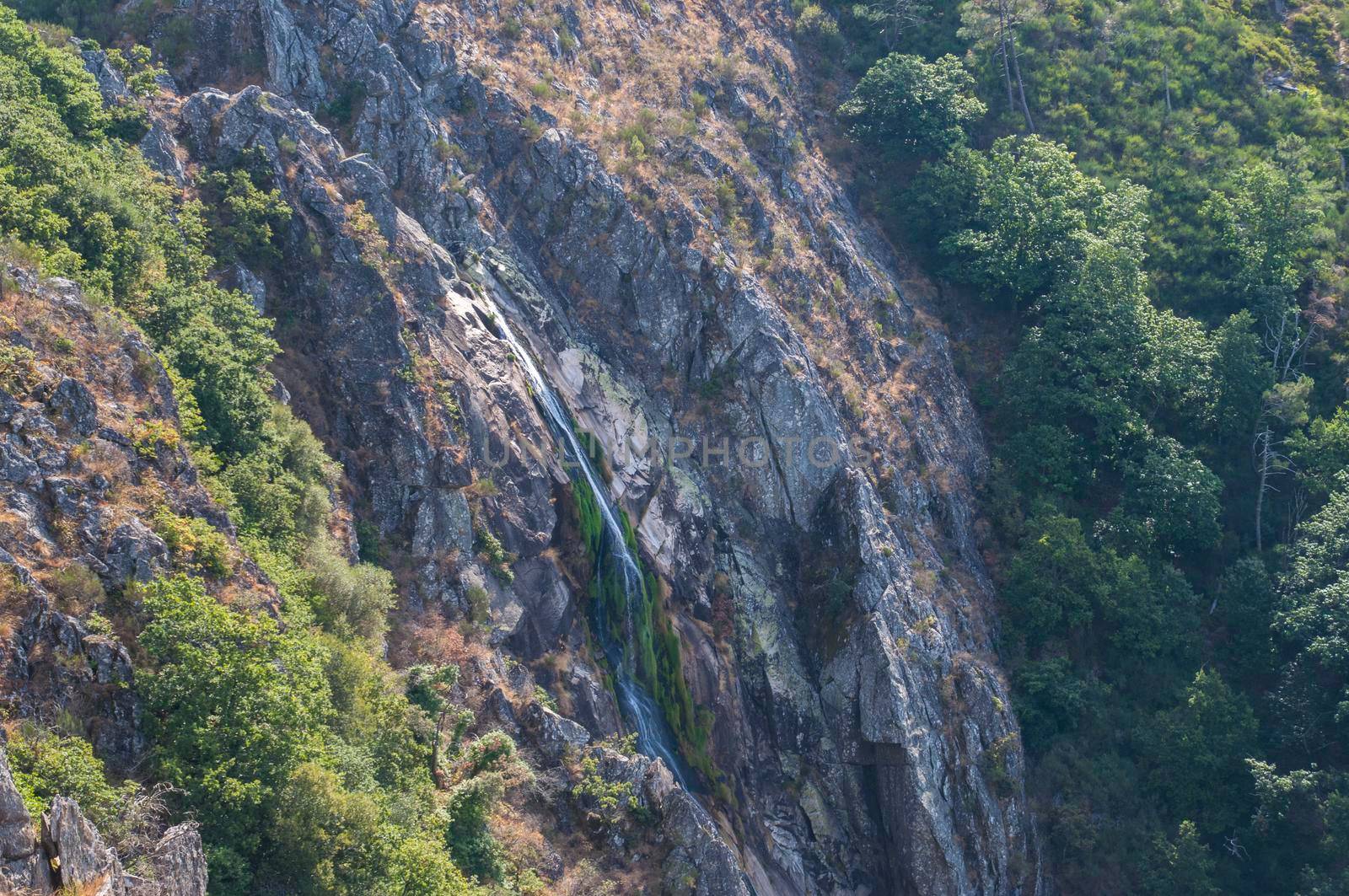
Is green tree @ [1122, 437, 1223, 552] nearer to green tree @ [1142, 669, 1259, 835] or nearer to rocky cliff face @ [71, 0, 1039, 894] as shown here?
green tree @ [1142, 669, 1259, 835]

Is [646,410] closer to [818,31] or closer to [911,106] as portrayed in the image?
[911,106]

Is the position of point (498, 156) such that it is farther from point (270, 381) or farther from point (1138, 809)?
point (1138, 809)

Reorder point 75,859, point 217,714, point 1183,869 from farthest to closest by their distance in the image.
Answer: point 1183,869, point 217,714, point 75,859

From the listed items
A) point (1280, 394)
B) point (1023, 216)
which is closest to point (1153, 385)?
point (1280, 394)

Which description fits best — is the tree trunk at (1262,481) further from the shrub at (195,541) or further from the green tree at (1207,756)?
the shrub at (195,541)

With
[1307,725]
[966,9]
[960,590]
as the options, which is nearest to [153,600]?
[960,590]

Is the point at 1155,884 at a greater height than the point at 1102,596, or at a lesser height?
lesser

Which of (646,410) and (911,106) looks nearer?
(646,410)

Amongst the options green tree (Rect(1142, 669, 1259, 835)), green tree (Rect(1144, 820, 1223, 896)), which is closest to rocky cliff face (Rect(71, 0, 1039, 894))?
green tree (Rect(1144, 820, 1223, 896))
